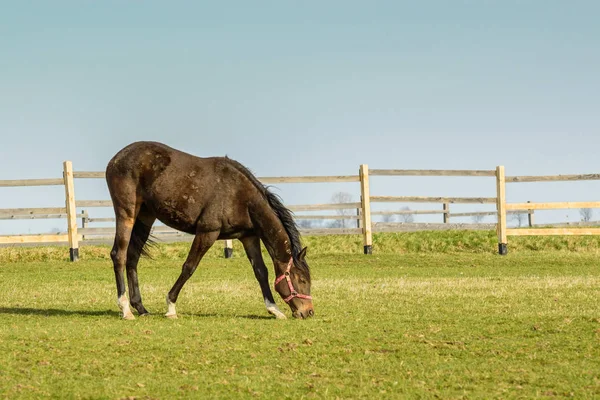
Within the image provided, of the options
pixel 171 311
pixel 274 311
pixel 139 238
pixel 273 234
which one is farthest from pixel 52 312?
pixel 273 234

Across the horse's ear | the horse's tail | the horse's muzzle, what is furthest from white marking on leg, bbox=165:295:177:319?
the horse's ear

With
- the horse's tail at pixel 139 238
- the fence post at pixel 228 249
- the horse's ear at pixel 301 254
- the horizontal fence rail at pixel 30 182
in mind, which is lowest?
the fence post at pixel 228 249

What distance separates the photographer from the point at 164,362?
705 centimetres

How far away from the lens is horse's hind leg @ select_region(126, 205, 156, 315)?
34.2ft

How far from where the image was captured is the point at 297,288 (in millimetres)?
9758

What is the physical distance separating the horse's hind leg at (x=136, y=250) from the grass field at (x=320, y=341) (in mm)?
341

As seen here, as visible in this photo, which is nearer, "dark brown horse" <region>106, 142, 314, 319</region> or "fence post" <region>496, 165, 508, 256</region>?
"dark brown horse" <region>106, 142, 314, 319</region>

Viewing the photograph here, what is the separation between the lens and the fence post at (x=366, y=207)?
21.6 meters

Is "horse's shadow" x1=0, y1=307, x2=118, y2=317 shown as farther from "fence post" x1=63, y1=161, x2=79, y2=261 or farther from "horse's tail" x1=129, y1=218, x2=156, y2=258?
"fence post" x1=63, y1=161, x2=79, y2=261

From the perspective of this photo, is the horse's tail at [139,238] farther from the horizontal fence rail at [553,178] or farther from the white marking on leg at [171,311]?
the horizontal fence rail at [553,178]

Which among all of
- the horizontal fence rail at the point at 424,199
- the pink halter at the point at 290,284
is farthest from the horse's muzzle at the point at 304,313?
the horizontal fence rail at the point at 424,199

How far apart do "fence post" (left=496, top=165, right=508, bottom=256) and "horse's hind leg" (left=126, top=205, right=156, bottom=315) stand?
1378 cm

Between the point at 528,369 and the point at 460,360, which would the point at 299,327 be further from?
the point at 528,369

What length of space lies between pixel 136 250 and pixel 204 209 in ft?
4.25
